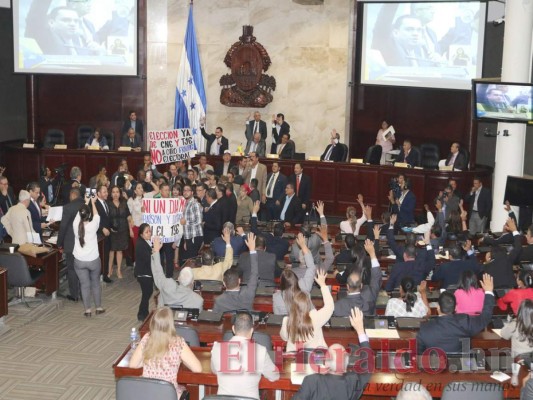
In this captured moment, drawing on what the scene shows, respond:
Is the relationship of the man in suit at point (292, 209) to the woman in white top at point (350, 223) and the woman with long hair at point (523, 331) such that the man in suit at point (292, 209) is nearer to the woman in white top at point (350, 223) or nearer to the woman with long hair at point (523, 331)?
the woman in white top at point (350, 223)

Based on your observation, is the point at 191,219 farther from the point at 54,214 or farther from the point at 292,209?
the point at 292,209

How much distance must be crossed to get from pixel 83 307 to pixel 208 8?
34.4 feet

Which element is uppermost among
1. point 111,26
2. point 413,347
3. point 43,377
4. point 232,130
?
point 111,26

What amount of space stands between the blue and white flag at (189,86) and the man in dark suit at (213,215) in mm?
6394

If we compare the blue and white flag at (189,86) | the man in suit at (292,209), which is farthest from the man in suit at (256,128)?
the man in suit at (292,209)

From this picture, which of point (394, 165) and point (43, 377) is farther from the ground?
point (394, 165)

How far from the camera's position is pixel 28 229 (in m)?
11.0

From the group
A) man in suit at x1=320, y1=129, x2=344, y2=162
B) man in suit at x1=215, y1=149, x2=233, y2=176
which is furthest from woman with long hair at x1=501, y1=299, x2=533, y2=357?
man in suit at x1=320, y1=129, x2=344, y2=162

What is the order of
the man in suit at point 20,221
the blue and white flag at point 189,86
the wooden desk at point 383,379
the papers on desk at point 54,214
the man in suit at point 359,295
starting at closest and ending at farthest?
the wooden desk at point 383,379
the man in suit at point 359,295
the man in suit at point 20,221
the papers on desk at point 54,214
the blue and white flag at point 189,86

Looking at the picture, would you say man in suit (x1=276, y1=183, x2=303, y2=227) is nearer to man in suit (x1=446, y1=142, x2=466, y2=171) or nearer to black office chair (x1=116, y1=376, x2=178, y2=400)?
man in suit (x1=446, y1=142, x2=466, y2=171)

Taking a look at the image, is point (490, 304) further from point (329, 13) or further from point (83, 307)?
point (329, 13)

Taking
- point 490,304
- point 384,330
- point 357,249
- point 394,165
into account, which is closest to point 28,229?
point 357,249

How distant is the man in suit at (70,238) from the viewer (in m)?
11.0

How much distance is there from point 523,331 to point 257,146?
11330 mm
